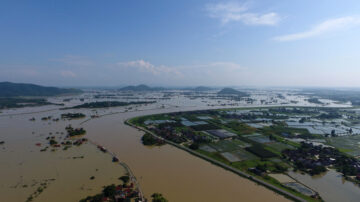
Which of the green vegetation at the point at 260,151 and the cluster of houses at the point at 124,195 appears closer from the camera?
the cluster of houses at the point at 124,195

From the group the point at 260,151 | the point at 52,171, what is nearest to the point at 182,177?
the point at 260,151

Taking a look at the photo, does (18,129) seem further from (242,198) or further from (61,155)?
(242,198)

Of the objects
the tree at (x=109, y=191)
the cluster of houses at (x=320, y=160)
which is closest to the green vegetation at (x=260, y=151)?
the cluster of houses at (x=320, y=160)

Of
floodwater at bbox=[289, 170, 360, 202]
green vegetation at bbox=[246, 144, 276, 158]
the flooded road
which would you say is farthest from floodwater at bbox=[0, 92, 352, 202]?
green vegetation at bbox=[246, 144, 276, 158]

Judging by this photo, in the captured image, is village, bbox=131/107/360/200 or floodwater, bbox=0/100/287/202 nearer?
floodwater, bbox=0/100/287/202

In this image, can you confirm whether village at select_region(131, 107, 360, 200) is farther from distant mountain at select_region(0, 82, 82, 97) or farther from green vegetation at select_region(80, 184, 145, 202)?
distant mountain at select_region(0, 82, 82, 97)

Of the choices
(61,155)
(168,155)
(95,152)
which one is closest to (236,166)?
(168,155)

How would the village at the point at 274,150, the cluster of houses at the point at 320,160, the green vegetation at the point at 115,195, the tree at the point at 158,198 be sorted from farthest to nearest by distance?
the cluster of houses at the point at 320,160 < the village at the point at 274,150 < the green vegetation at the point at 115,195 < the tree at the point at 158,198

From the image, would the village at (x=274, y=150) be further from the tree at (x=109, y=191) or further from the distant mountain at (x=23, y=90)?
the distant mountain at (x=23, y=90)
